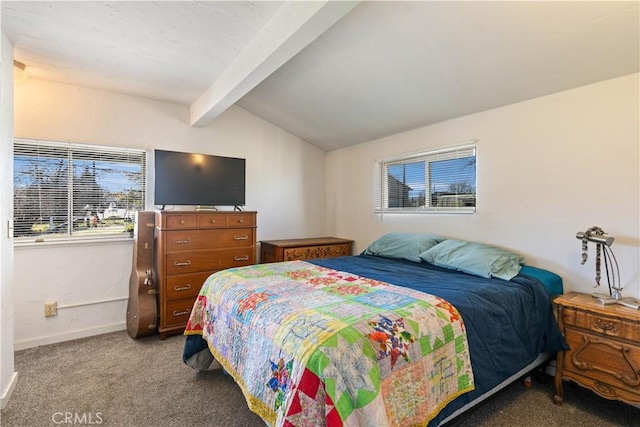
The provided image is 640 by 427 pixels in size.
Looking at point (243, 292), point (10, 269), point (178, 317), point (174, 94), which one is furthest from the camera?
point (174, 94)

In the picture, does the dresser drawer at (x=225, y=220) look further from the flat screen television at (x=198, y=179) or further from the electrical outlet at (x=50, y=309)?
the electrical outlet at (x=50, y=309)

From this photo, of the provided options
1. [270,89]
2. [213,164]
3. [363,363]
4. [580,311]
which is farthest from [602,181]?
[213,164]

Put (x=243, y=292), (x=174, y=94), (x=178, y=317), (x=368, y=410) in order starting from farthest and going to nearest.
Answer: (x=174, y=94)
(x=178, y=317)
(x=243, y=292)
(x=368, y=410)

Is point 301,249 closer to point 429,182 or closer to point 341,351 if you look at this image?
point 429,182

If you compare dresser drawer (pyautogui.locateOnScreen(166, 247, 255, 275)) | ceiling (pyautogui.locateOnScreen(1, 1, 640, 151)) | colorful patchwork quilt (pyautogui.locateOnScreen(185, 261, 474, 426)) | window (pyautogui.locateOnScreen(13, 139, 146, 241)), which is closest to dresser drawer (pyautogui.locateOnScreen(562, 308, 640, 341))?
colorful patchwork quilt (pyautogui.locateOnScreen(185, 261, 474, 426))

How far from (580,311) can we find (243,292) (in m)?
2.12

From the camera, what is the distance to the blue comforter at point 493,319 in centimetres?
165

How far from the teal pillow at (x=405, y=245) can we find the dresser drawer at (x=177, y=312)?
196 cm

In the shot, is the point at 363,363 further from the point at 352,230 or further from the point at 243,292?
the point at 352,230

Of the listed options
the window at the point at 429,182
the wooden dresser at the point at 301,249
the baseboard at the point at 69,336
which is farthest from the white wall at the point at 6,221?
the window at the point at 429,182

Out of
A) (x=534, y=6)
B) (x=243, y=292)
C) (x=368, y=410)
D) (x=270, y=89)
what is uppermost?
(x=270, y=89)

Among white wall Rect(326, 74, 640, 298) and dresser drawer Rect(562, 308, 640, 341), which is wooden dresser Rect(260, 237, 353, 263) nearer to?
white wall Rect(326, 74, 640, 298)

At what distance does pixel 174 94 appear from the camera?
3.20 m

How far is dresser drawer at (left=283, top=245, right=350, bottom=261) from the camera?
3.62 metres
